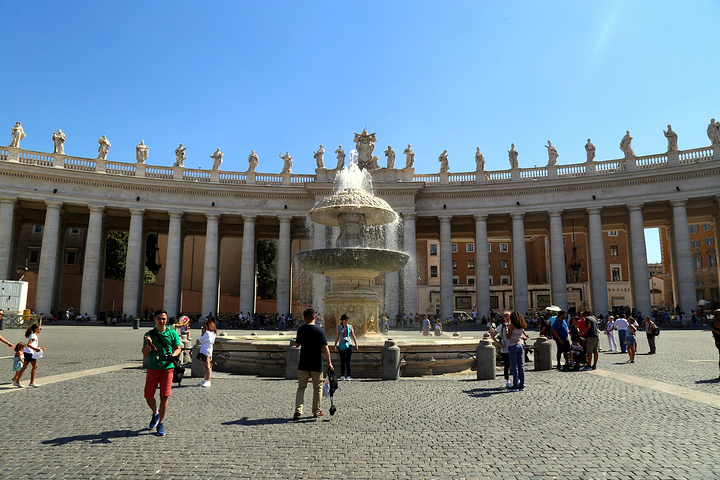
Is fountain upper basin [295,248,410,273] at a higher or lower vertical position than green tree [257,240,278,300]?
lower

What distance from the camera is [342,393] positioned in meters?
10.2

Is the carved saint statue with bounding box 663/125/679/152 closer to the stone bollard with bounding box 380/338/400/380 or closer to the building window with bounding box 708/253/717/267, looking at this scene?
the building window with bounding box 708/253/717/267

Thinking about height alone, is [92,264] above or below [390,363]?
above

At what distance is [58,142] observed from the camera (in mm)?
40719

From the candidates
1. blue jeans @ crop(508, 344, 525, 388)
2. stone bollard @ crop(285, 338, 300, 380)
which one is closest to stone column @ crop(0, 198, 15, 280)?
stone bollard @ crop(285, 338, 300, 380)

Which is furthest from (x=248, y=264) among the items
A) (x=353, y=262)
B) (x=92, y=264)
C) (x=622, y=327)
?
(x=622, y=327)

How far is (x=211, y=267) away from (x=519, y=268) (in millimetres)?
26766

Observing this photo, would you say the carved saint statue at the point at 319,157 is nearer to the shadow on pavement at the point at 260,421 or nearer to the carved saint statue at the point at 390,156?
the carved saint statue at the point at 390,156

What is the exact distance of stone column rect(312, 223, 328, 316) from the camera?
127 ft

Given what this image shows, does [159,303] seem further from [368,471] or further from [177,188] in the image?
[368,471]

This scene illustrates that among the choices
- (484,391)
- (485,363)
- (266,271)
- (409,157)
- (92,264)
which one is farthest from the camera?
(266,271)

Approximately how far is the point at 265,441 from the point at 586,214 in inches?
1648

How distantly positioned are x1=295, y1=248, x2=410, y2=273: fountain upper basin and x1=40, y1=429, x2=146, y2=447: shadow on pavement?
8.45m

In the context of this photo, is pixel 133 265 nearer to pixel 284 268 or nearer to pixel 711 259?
pixel 284 268
